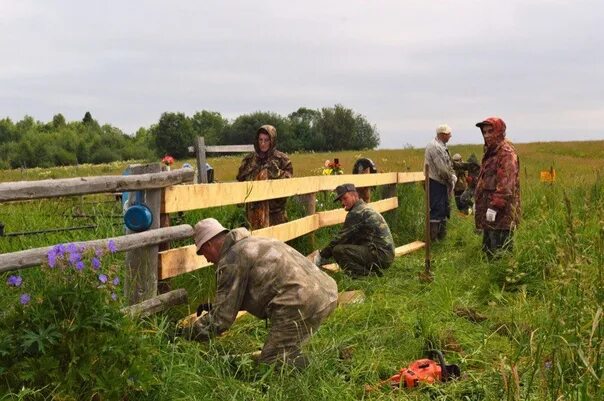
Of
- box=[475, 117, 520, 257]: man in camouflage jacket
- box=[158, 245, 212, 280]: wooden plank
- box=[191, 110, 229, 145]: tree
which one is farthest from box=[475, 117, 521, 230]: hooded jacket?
box=[191, 110, 229, 145]: tree

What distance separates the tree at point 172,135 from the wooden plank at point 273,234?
6509 cm

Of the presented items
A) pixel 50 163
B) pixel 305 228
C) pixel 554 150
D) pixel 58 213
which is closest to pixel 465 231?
pixel 305 228

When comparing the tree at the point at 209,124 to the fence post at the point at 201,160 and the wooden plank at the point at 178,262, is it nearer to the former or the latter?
the fence post at the point at 201,160

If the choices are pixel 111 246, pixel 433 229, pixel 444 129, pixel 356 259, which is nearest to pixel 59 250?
pixel 111 246

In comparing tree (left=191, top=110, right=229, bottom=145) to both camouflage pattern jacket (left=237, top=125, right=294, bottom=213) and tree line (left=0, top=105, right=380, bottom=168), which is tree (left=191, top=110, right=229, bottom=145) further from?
camouflage pattern jacket (left=237, top=125, right=294, bottom=213)

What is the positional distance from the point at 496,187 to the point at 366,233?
63.3 inches

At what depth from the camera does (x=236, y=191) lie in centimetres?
619

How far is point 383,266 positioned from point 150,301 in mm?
3701

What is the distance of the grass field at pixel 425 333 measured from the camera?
2.60 m

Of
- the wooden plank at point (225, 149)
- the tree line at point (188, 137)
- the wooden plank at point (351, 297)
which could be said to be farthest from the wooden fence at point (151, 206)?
the tree line at point (188, 137)

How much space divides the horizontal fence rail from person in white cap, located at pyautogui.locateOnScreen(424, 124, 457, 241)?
58.8 inches

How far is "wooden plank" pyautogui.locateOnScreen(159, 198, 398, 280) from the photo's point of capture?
5.09 metres

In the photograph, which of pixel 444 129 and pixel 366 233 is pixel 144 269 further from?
pixel 444 129

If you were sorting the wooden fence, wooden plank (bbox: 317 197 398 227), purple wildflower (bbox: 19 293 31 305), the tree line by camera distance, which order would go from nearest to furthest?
purple wildflower (bbox: 19 293 31 305), the wooden fence, wooden plank (bbox: 317 197 398 227), the tree line
